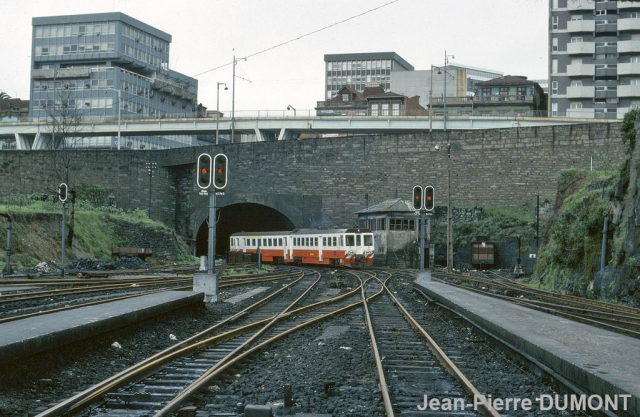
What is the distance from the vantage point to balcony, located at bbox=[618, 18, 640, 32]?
7300 cm

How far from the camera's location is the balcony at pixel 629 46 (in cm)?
7338

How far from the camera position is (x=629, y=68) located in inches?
2896

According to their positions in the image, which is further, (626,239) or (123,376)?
(626,239)

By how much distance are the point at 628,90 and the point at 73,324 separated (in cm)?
7342

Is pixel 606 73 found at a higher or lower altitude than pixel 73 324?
higher

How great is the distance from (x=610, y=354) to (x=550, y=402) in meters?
1.69

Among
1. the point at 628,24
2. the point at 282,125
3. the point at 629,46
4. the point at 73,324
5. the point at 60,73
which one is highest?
the point at 628,24

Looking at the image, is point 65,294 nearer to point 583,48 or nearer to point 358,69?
point 583,48

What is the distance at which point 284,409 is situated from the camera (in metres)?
6.23

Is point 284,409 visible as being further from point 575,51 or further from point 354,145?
point 575,51

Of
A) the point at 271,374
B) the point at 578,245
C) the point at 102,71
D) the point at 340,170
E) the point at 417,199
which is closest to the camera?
the point at 271,374

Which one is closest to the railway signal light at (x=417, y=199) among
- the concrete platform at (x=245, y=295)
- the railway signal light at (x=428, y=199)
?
the railway signal light at (x=428, y=199)

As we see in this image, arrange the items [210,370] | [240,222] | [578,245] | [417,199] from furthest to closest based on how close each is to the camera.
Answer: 1. [240,222]
2. [578,245]
3. [417,199]
4. [210,370]

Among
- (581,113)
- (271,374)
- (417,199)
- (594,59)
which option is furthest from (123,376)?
(594,59)
